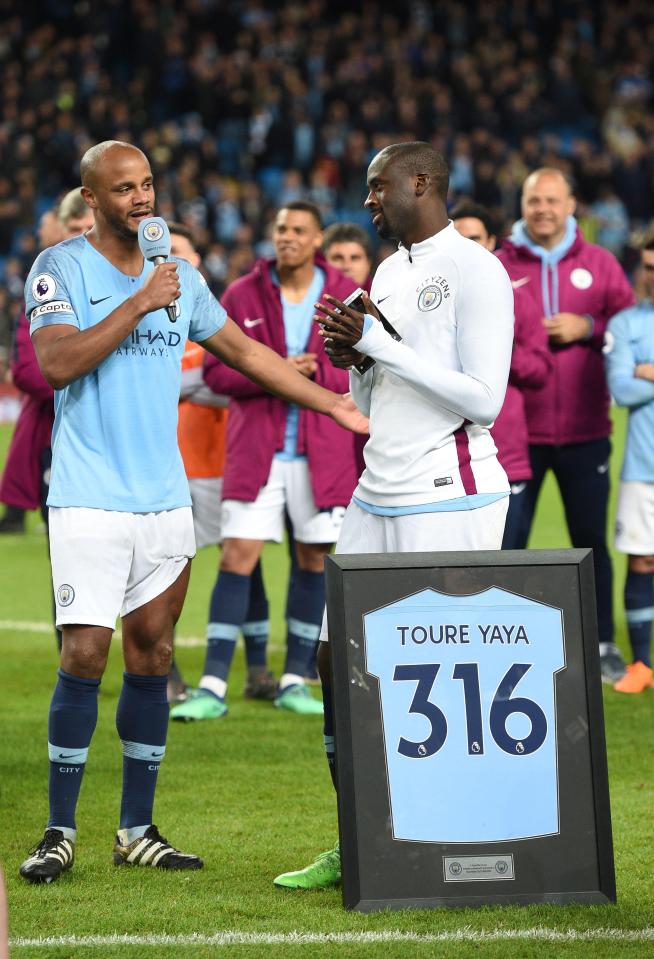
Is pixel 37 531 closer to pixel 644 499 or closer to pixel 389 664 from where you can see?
pixel 644 499

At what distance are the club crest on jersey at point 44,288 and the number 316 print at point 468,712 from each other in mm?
1265

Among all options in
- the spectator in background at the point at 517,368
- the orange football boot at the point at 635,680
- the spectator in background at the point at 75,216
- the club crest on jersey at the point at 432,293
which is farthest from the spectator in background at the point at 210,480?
the club crest on jersey at the point at 432,293

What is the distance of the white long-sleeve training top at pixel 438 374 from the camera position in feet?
13.0

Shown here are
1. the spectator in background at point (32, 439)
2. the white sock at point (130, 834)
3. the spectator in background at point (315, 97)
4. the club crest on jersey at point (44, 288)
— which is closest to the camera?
the club crest on jersey at point (44, 288)

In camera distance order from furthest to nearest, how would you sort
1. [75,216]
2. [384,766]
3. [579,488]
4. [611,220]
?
[611,220], [579,488], [75,216], [384,766]

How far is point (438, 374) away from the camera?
3.94 meters

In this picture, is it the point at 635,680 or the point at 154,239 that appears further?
the point at 635,680

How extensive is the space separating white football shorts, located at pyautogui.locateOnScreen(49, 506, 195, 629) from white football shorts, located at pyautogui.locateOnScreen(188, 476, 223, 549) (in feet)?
8.66

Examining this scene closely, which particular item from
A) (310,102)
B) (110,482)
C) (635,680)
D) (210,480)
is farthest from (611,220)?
(110,482)

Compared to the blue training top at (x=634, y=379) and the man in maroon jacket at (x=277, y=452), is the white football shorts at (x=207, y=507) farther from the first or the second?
the blue training top at (x=634, y=379)

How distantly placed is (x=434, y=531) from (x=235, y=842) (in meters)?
1.27

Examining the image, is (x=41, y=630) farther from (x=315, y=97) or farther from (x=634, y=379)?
(x=315, y=97)

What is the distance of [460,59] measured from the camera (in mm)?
27344

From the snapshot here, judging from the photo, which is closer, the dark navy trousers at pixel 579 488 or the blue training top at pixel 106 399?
the blue training top at pixel 106 399
